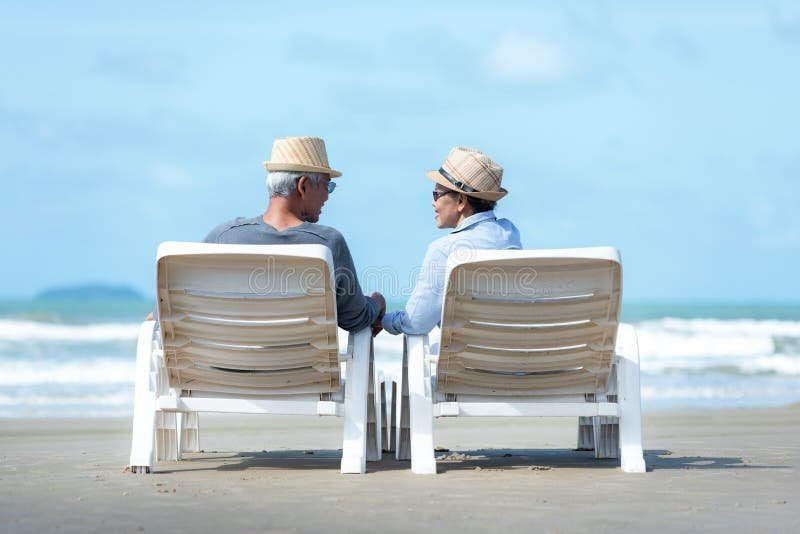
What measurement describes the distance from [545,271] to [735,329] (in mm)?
30942

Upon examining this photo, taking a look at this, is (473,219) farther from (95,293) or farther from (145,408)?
(95,293)

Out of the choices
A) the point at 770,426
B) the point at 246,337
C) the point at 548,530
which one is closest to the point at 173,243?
the point at 246,337

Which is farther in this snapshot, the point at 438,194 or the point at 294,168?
the point at 438,194

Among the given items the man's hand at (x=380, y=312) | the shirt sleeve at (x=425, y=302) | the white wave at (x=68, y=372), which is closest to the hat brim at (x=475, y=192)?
the shirt sleeve at (x=425, y=302)

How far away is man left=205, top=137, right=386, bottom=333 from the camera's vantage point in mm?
4840

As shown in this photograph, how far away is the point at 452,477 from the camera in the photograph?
4.67 m

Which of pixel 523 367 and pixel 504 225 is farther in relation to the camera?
pixel 504 225

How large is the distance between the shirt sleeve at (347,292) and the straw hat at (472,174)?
0.78m

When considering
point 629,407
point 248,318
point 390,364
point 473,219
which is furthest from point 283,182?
point 390,364

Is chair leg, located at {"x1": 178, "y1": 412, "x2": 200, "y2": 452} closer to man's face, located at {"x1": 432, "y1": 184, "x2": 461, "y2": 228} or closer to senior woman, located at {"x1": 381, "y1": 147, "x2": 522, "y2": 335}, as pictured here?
senior woman, located at {"x1": 381, "y1": 147, "x2": 522, "y2": 335}

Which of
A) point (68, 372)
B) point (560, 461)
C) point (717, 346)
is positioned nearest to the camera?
point (560, 461)

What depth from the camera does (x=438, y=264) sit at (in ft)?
16.6

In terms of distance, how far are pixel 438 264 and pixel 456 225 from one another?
0.48 m

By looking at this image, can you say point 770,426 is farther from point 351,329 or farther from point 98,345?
point 98,345
